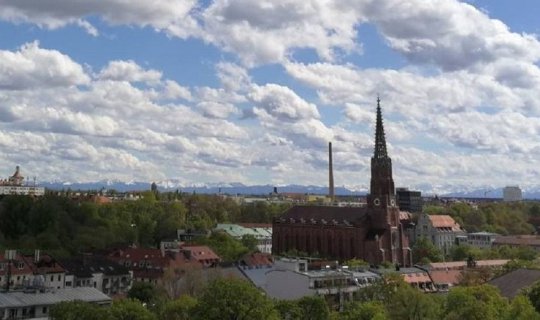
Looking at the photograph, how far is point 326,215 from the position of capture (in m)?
167

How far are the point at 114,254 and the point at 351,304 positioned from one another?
57.0 meters

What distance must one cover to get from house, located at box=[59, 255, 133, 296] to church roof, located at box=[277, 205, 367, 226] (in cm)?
6155

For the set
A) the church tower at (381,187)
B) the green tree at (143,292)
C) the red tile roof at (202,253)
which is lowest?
the green tree at (143,292)

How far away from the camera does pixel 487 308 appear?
6397 cm

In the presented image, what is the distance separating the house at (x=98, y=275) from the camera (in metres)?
102

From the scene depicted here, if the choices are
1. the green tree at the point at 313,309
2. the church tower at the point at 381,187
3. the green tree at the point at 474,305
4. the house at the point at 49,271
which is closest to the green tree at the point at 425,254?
the church tower at the point at 381,187

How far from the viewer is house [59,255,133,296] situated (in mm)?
102000

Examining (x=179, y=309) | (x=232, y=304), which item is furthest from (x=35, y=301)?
(x=232, y=304)

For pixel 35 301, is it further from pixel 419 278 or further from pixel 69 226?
pixel 69 226

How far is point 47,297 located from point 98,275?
3109 centimetres

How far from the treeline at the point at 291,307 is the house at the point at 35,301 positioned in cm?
774

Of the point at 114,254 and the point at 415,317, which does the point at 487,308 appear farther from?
the point at 114,254

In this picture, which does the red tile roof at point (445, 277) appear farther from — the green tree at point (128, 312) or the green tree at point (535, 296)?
the green tree at point (128, 312)

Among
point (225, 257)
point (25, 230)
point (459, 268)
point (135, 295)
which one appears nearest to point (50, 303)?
point (135, 295)
